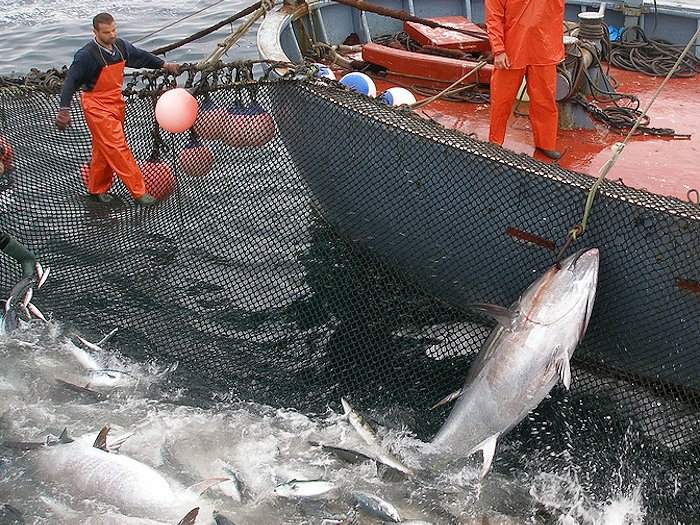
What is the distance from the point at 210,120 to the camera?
671 centimetres

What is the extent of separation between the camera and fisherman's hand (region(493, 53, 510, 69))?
6.04 m

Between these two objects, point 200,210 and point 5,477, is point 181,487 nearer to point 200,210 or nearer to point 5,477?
point 5,477

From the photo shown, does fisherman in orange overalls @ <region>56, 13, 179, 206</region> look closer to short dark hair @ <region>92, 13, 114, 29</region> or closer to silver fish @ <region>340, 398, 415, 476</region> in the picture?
short dark hair @ <region>92, 13, 114, 29</region>

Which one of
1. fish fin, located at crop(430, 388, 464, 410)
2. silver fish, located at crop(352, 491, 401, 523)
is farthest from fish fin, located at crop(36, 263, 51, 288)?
fish fin, located at crop(430, 388, 464, 410)

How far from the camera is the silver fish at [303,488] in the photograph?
15.4ft

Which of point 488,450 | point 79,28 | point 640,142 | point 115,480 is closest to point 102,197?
point 115,480

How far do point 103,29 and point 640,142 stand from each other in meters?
5.49

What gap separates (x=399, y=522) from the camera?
4504mm

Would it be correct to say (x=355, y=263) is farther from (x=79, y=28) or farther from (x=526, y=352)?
(x=79, y=28)

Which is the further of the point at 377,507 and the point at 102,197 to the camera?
the point at 102,197

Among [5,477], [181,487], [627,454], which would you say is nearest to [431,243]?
[627,454]

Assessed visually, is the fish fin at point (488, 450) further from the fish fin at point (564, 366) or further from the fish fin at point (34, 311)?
the fish fin at point (34, 311)

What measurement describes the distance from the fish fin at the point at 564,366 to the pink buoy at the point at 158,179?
4745mm

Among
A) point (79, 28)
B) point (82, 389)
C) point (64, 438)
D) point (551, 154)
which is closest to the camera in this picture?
point (64, 438)
